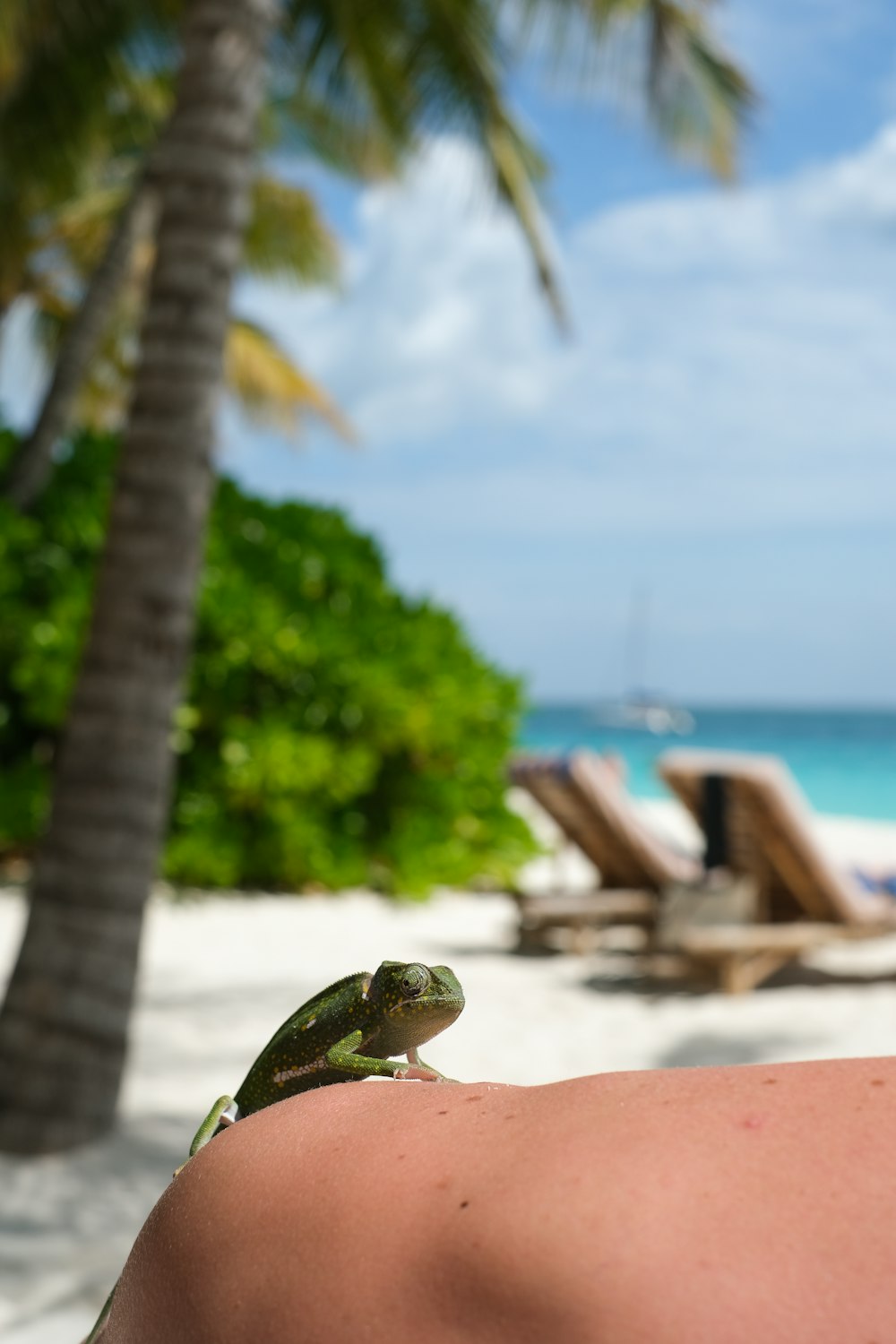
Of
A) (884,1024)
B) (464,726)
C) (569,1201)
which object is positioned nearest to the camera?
(569,1201)

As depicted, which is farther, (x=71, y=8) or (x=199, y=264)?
(x=71, y=8)

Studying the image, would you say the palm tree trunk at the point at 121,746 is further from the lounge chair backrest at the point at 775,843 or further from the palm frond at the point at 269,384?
the palm frond at the point at 269,384

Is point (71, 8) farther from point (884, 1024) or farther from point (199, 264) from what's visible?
point (884, 1024)

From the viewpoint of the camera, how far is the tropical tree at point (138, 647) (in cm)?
471

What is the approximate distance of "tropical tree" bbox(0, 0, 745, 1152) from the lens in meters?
4.71

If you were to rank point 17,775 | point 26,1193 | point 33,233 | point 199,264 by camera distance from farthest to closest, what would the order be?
point 33,233 → point 17,775 → point 199,264 → point 26,1193

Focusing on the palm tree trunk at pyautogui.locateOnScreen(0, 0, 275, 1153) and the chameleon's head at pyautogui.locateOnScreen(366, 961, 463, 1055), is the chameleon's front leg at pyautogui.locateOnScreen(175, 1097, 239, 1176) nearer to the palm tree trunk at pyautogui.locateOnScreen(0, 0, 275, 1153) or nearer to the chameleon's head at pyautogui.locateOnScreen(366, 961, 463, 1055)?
the chameleon's head at pyautogui.locateOnScreen(366, 961, 463, 1055)

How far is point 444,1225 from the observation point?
0.71 m

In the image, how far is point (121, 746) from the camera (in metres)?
4.73

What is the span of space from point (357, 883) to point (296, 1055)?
10.3m

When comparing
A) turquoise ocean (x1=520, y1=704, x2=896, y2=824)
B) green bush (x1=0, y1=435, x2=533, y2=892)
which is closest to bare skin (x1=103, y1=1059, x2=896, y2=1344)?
green bush (x1=0, y1=435, x2=533, y2=892)

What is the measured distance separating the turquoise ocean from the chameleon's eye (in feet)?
113

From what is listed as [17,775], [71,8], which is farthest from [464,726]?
[71,8]

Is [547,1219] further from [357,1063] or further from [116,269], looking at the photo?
[116,269]
